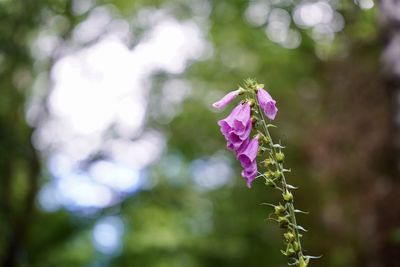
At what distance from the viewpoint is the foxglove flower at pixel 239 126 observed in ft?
8.46

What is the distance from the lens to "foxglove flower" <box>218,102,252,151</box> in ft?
8.46

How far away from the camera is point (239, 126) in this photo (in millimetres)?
2588

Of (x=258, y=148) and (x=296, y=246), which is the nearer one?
(x=296, y=246)

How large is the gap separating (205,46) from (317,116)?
3.02m

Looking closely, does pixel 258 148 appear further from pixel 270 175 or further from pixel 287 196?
pixel 287 196

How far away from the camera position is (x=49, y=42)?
12.0m

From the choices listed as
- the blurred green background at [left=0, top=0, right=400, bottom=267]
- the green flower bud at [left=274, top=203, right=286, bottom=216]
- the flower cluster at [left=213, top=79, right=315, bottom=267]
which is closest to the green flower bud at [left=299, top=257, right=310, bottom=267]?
the flower cluster at [left=213, top=79, right=315, bottom=267]

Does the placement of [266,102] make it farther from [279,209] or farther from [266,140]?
[279,209]

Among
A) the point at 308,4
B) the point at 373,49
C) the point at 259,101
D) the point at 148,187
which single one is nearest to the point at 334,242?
the point at 373,49

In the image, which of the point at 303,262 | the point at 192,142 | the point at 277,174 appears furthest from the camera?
the point at 192,142

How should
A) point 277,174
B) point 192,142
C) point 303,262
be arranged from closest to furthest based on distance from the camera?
1. point 303,262
2. point 277,174
3. point 192,142

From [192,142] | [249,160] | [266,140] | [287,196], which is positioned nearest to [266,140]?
[266,140]

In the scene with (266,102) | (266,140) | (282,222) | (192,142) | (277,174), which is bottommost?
(282,222)

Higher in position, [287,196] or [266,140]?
[266,140]
